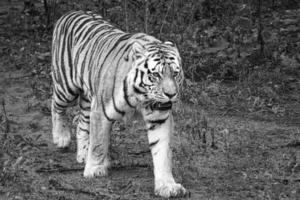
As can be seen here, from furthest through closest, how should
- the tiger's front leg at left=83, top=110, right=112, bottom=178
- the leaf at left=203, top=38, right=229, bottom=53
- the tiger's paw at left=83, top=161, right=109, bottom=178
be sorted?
the leaf at left=203, top=38, right=229, bottom=53, the tiger's paw at left=83, top=161, right=109, bottom=178, the tiger's front leg at left=83, top=110, right=112, bottom=178

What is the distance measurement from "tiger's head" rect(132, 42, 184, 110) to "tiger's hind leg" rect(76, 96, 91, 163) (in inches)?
49.9

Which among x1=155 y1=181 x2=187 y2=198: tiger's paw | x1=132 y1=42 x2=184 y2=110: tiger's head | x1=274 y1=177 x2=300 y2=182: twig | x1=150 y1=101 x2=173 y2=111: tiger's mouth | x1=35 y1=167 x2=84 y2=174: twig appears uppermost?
x1=132 y1=42 x2=184 y2=110: tiger's head

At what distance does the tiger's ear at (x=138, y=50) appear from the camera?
5.26m

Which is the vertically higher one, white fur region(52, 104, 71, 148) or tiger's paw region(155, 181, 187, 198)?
tiger's paw region(155, 181, 187, 198)

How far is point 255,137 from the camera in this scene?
22.6ft

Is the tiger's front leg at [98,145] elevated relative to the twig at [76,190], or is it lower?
elevated

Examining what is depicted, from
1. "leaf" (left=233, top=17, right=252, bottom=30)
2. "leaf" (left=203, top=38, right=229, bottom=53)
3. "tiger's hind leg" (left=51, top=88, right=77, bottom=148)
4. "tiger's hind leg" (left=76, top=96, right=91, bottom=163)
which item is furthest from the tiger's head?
"leaf" (left=233, top=17, right=252, bottom=30)

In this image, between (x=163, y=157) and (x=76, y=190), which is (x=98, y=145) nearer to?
(x=76, y=190)

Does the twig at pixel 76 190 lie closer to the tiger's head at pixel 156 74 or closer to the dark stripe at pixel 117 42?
the tiger's head at pixel 156 74

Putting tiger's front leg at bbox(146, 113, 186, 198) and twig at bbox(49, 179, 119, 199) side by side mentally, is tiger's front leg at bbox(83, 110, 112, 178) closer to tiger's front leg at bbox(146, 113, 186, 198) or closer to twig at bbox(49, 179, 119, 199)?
twig at bbox(49, 179, 119, 199)

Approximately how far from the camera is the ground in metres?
5.43

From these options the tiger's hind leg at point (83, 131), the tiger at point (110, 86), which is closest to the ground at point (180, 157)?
the tiger's hind leg at point (83, 131)

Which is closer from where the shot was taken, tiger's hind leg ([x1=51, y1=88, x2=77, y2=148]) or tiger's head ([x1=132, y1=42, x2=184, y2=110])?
tiger's head ([x1=132, y1=42, x2=184, y2=110])

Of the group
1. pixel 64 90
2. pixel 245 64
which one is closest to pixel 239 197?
pixel 64 90
